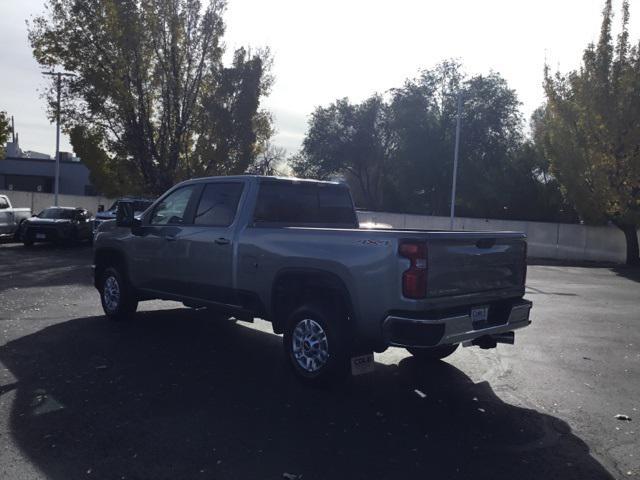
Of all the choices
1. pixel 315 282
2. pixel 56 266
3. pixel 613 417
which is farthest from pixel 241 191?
pixel 56 266

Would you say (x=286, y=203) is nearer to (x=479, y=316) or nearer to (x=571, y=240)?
(x=479, y=316)

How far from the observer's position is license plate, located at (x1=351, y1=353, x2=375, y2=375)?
530cm

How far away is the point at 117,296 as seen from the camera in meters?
8.29

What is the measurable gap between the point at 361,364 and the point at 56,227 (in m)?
18.1

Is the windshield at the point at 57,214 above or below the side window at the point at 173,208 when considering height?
below

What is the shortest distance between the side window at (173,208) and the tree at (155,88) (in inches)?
679

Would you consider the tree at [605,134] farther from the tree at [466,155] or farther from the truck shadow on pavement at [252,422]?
the truck shadow on pavement at [252,422]

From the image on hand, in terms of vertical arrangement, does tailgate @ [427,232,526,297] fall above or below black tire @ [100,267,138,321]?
above

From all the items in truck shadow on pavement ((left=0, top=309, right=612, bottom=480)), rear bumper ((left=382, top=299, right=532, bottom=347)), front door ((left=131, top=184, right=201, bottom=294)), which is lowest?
truck shadow on pavement ((left=0, top=309, right=612, bottom=480))

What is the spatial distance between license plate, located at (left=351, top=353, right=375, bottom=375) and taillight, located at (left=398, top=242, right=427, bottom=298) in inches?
35.5

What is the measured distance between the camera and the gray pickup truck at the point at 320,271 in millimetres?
4883

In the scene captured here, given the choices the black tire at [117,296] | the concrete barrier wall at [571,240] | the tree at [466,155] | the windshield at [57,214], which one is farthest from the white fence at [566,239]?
the black tire at [117,296]

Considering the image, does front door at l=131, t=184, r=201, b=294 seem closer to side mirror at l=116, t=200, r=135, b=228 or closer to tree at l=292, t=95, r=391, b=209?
side mirror at l=116, t=200, r=135, b=228

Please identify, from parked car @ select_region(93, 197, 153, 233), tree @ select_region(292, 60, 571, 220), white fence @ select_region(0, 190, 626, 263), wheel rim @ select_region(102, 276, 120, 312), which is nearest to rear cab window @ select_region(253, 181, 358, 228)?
wheel rim @ select_region(102, 276, 120, 312)
